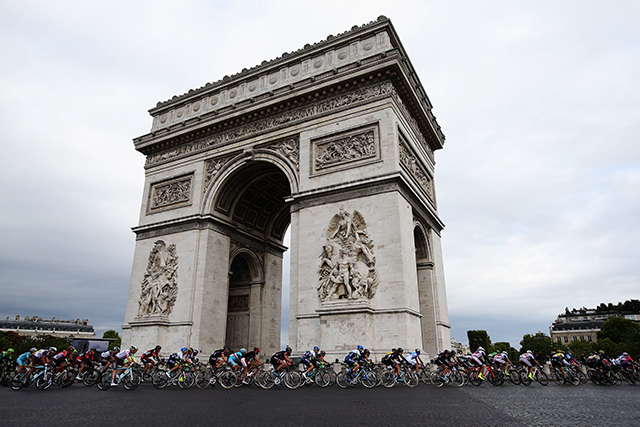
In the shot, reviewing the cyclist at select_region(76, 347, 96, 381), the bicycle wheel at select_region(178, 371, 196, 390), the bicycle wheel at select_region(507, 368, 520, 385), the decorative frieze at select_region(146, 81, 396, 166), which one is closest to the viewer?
the bicycle wheel at select_region(178, 371, 196, 390)

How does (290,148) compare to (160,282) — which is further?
(160,282)

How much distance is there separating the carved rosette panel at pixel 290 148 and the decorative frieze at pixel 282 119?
2.83ft

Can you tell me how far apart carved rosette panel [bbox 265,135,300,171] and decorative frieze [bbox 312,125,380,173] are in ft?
3.08

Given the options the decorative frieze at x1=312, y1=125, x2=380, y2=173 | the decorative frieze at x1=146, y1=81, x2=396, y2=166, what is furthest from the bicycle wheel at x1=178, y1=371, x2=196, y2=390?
the decorative frieze at x1=146, y1=81, x2=396, y2=166

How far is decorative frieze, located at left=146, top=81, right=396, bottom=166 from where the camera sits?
1852 cm

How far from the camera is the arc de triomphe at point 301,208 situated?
1636 centimetres

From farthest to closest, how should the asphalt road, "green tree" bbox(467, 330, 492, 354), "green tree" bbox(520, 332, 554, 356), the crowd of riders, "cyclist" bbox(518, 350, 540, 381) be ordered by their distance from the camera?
1. "green tree" bbox(520, 332, 554, 356)
2. "green tree" bbox(467, 330, 492, 354)
3. "cyclist" bbox(518, 350, 540, 381)
4. the crowd of riders
5. the asphalt road

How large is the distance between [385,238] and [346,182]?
3.01m

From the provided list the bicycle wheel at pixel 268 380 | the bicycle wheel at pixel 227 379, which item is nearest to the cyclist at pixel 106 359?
the bicycle wheel at pixel 227 379

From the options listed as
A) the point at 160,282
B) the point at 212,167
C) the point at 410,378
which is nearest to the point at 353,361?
the point at 410,378

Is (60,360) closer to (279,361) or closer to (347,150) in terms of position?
(279,361)

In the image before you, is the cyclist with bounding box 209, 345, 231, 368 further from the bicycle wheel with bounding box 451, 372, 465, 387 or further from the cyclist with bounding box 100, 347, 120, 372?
the bicycle wheel with bounding box 451, 372, 465, 387

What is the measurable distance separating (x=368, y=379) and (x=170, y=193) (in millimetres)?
15407

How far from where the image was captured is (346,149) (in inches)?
727
